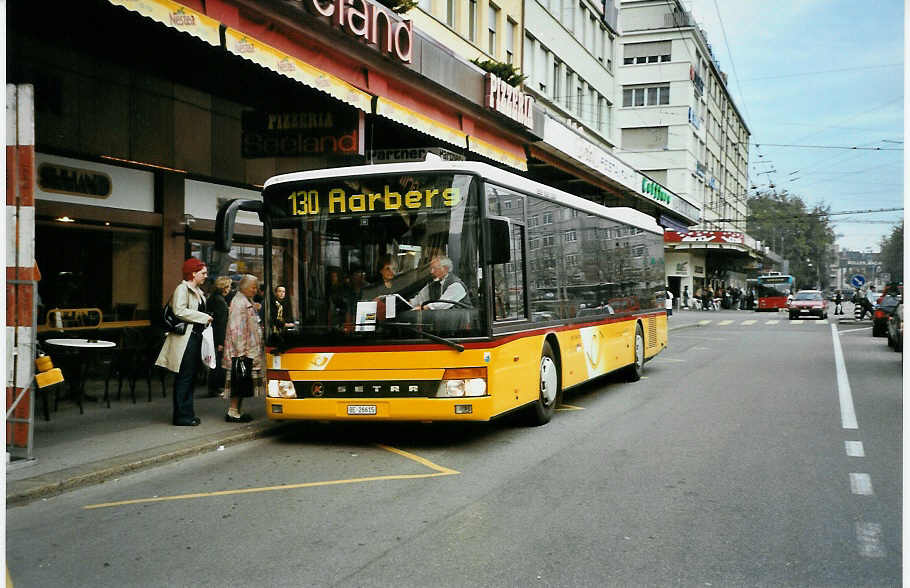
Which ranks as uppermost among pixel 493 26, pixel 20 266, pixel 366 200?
pixel 493 26

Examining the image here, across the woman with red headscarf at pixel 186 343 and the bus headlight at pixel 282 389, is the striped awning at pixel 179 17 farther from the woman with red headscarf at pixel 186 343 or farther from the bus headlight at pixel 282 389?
the bus headlight at pixel 282 389

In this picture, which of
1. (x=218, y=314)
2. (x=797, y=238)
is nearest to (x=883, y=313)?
(x=218, y=314)

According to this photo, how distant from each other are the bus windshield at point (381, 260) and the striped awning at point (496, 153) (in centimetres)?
898

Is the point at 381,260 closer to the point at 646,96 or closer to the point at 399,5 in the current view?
the point at 399,5

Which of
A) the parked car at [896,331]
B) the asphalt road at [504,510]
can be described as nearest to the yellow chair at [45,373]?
the asphalt road at [504,510]

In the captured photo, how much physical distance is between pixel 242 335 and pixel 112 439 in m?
1.82

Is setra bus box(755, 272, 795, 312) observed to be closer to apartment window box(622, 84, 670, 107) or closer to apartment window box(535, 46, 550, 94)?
apartment window box(622, 84, 670, 107)

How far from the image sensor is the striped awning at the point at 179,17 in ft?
29.0

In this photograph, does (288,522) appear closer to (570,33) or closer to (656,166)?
(570,33)

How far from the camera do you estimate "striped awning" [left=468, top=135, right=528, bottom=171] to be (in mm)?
17594

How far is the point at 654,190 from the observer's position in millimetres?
34031

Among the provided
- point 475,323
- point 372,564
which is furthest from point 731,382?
point 372,564

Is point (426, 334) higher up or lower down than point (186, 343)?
higher up

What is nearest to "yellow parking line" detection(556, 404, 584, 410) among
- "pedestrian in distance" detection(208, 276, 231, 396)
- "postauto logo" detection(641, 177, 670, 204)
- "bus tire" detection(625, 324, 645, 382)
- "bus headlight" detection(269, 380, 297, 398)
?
"bus tire" detection(625, 324, 645, 382)
